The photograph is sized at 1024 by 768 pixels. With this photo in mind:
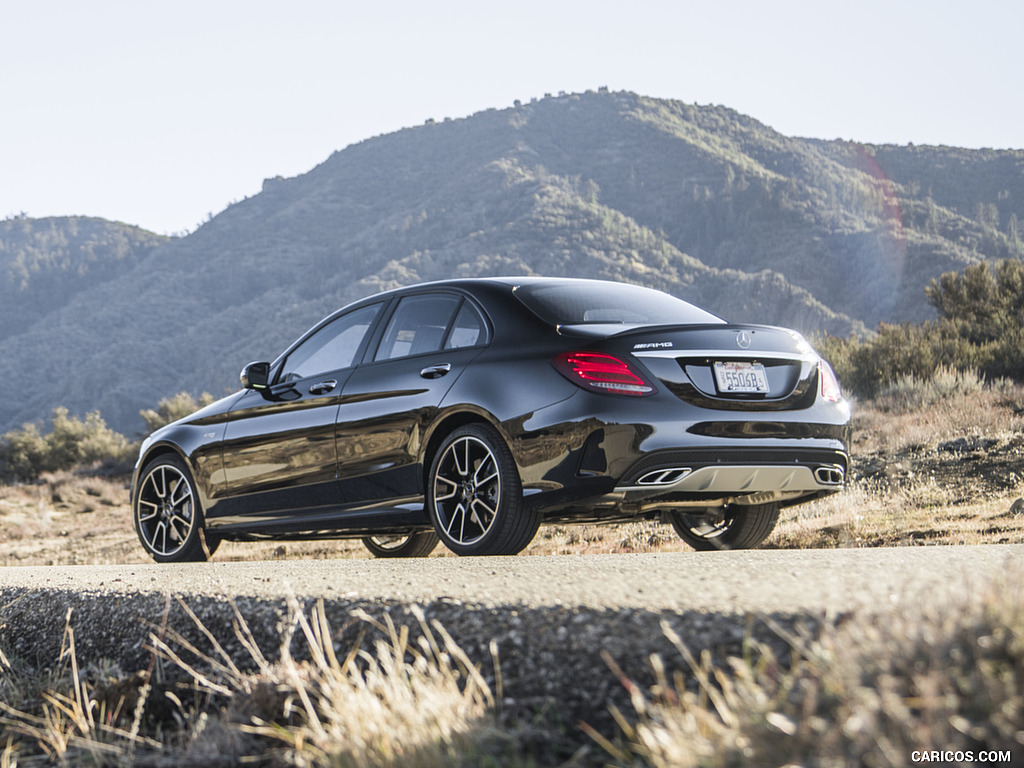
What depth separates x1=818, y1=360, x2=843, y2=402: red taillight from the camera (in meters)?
6.31

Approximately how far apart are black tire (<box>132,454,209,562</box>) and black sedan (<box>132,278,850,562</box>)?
0.25 metres

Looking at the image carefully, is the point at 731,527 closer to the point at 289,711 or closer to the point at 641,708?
the point at 289,711

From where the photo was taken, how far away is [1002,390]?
1936 centimetres

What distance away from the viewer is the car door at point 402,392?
6.37 m

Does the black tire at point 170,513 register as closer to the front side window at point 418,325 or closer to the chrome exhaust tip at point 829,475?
the front side window at point 418,325

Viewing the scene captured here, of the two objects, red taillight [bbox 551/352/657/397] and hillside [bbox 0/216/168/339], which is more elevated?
hillside [bbox 0/216/168/339]

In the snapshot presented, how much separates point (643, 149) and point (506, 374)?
13387cm

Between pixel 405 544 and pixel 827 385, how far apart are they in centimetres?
388

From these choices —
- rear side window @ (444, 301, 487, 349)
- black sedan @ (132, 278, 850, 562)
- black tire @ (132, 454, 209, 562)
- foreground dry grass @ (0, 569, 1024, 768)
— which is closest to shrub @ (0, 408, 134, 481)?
black tire @ (132, 454, 209, 562)

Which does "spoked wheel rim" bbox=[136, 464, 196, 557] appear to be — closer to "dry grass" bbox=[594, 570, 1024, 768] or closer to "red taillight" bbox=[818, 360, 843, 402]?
"red taillight" bbox=[818, 360, 843, 402]

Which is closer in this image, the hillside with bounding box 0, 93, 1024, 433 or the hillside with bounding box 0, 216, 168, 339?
the hillside with bounding box 0, 93, 1024, 433

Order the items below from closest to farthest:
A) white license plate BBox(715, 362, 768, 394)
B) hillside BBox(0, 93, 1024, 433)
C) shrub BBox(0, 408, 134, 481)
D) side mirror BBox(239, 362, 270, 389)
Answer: white license plate BBox(715, 362, 768, 394), side mirror BBox(239, 362, 270, 389), shrub BBox(0, 408, 134, 481), hillside BBox(0, 93, 1024, 433)

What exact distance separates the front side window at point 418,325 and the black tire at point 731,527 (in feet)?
6.43

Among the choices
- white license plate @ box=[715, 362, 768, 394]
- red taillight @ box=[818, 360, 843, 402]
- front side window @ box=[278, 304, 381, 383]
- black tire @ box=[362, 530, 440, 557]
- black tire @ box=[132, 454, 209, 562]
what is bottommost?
black tire @ box=[362, 530, 440, 557]
